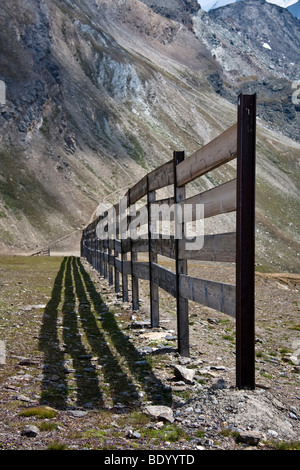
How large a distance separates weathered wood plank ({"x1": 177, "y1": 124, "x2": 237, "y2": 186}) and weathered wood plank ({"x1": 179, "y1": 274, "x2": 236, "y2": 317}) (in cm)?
126

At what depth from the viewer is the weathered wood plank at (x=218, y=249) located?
437cm

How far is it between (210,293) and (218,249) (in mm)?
534

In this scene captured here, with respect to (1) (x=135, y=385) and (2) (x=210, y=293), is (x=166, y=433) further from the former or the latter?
(2) (x=210, y=293)

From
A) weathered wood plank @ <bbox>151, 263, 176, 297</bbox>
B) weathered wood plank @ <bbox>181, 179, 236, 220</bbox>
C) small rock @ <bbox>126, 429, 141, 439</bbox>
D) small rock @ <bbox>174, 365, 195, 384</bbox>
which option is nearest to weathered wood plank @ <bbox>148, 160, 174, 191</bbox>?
weathered wood plank @ <bbox>181, 179, 236, 220</bbox>

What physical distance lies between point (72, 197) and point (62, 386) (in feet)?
264

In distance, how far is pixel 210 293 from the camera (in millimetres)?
4887

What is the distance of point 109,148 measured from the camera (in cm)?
10344

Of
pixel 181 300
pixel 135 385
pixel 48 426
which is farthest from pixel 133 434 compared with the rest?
pixel 181 300

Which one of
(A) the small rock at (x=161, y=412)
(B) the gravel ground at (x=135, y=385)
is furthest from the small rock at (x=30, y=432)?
(A) the small rock at (x=161, y=412)

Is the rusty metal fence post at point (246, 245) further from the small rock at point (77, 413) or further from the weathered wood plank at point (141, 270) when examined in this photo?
the weathered wood plank at point (141, 270)

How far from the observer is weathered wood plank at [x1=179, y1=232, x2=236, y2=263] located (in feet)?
14.3

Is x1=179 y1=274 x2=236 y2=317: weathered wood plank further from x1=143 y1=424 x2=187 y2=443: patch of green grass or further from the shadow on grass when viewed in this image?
x1=143 y1=424 x2=187 y2=443: patch of green grass

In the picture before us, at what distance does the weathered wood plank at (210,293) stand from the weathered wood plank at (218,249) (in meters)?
0.27
